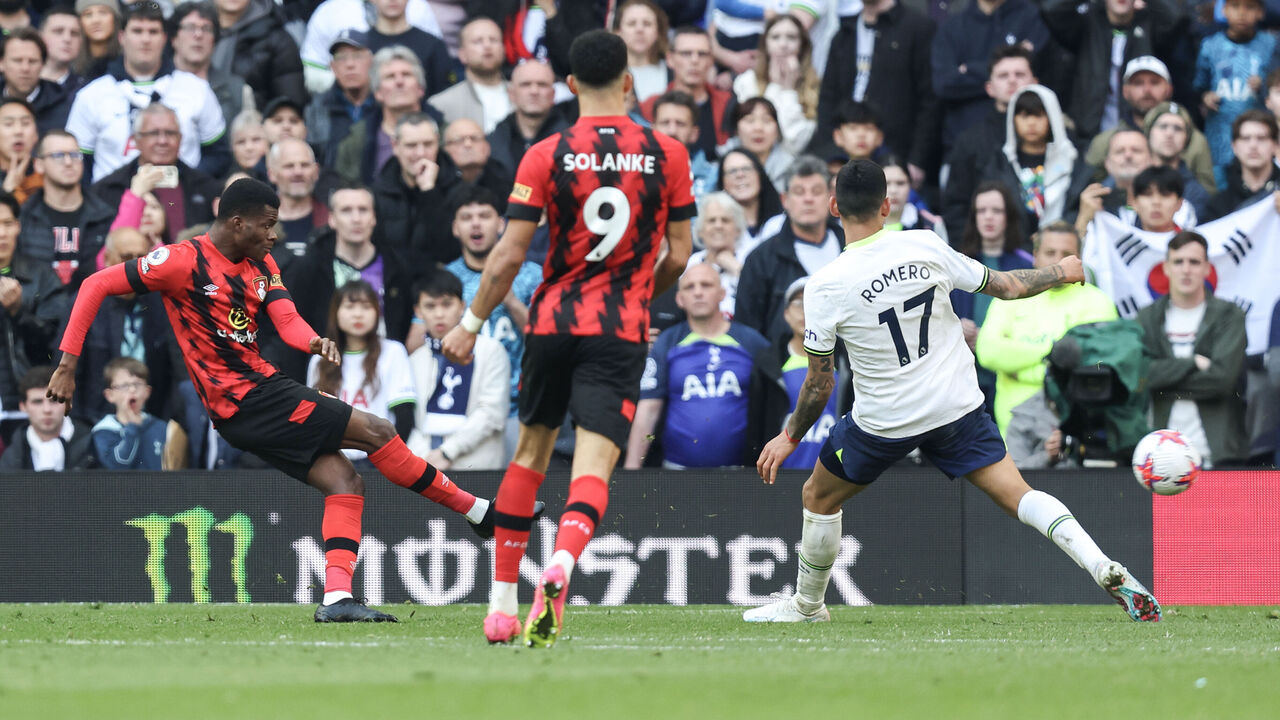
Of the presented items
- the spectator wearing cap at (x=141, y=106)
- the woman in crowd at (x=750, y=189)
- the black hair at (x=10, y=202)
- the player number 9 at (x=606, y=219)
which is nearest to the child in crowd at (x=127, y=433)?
the black hair at (x=10, y=202)

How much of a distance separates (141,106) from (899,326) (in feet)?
27.5

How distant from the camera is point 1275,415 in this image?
1162 centimetres

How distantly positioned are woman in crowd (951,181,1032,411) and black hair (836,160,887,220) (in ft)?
14.9

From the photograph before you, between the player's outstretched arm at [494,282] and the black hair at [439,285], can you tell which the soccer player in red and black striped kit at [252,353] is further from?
the black hair at [439,285]

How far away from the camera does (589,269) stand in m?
6.99

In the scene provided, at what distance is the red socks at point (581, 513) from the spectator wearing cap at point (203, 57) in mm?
8566

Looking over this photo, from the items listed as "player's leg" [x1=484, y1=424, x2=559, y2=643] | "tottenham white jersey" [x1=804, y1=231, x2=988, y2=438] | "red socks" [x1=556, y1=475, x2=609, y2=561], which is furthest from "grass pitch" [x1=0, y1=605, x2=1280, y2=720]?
"tottenham white jersey" [x1=804, y1=231, x2=988, y2=438]

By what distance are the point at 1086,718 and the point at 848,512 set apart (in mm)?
6427

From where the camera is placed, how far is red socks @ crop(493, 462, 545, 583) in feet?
23.4

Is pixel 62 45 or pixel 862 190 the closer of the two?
pixel 862 190

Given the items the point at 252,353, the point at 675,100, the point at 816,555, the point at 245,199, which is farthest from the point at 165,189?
the point at 816,555

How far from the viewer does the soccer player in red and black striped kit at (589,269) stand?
689cm

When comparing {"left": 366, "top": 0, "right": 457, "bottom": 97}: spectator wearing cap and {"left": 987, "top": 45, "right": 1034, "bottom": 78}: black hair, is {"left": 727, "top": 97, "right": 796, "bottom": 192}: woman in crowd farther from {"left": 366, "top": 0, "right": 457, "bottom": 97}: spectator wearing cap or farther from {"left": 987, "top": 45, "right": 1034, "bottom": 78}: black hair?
{"left": 366, "top": 0, "right": 457, "bottom": 97}: spectator wearing cap

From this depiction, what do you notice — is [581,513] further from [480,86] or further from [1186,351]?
[480,86]
